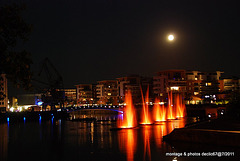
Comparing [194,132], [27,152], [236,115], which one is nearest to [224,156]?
[194,132]

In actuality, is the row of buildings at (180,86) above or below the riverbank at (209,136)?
above

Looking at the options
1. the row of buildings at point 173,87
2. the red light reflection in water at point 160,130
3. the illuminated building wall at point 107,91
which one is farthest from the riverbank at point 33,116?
the illuminated building wall at point 107,91

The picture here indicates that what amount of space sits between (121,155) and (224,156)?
8.87 metres

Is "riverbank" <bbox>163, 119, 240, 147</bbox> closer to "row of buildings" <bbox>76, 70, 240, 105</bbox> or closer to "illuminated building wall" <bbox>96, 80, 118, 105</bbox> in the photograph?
"row of buildings" <bbox>76, 70, 240, 105</bbox>

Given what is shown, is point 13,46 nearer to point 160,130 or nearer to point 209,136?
point 209,136

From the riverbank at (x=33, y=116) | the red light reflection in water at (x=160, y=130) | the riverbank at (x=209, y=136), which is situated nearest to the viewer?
the riverbank at (x=209, y=136)

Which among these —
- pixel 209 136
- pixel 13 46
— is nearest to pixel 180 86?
pixel 209 136

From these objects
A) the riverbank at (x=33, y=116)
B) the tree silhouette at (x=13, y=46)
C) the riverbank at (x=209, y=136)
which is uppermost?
the tree silhouette at (x=13, y=46)

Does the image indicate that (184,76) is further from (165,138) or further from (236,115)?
(165,138)

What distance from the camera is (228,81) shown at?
129750mm

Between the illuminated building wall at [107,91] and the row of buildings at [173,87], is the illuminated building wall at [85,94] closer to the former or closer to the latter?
the illuminated building wall at [107,91]

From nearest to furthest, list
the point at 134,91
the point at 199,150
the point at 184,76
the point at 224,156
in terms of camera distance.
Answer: the point at 224,156 → the point at 199,150 → the point at 184,76 → the point at 134,91

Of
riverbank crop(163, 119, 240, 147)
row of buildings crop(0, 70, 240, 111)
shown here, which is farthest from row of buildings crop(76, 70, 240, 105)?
riverbank crop(163, 119, 240, 147)

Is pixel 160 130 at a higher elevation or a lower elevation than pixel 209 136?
lower
